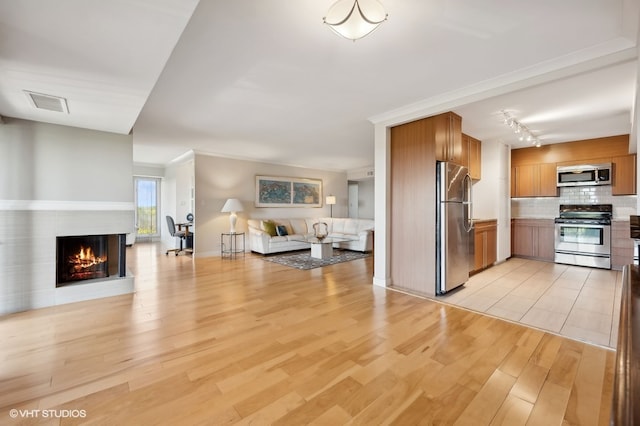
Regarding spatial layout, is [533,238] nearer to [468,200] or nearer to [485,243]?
[485,243]

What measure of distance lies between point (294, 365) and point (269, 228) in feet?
15.6

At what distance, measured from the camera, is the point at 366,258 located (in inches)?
232

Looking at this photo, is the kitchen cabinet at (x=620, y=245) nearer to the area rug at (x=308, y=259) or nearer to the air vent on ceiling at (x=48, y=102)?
the area rug at (x=308, y=259)

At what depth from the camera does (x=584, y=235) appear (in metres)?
4.93

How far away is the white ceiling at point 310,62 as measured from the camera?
169cm

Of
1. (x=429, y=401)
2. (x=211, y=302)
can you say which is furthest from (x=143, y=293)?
(x=429, y=401)

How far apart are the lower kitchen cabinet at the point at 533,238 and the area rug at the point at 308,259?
307cm

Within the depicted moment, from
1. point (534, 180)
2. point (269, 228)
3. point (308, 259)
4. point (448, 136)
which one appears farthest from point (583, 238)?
point (269, 228)

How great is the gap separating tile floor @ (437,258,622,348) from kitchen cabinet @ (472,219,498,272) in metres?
0.16

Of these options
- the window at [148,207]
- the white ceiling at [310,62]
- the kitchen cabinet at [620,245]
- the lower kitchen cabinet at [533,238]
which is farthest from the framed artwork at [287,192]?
the kitchen cabinet at [620,245]

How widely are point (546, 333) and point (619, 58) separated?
→ 7.67 ft

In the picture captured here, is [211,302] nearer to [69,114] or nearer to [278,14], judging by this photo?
[69,114]

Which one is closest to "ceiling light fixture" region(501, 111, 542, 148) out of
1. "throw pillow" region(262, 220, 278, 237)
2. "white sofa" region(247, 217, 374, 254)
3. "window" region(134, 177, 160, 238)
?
"white sofa" region(247, 217, 374, 254)

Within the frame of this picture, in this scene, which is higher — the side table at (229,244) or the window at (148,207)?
the window at (148,207)
